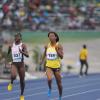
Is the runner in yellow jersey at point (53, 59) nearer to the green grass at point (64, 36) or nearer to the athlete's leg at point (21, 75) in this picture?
the athlete's leg at point (21, 75)

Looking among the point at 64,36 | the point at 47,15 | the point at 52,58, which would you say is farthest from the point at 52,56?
the point at 64,36

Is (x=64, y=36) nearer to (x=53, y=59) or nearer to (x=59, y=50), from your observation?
(x=53, y=59)

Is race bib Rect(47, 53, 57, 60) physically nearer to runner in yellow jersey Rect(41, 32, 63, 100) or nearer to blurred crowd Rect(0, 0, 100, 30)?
runner in yellow jersey Rect(41, 32, 63, 100)

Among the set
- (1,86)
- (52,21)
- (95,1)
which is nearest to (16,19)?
(52,21)

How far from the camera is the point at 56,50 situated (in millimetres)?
15281

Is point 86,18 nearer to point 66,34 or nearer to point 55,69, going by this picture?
point 66,34

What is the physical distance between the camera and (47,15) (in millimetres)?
38094

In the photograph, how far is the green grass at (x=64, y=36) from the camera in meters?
36.9

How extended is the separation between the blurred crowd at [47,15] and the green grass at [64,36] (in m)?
0.41

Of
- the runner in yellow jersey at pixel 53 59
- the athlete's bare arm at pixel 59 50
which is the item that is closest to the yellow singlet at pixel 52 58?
the runner in yellow jersey at pixel 53 59

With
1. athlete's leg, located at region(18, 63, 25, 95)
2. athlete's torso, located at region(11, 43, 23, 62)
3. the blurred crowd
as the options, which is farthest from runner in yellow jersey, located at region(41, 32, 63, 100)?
the blurred crowd

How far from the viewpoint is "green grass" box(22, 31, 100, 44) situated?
36.9 metres

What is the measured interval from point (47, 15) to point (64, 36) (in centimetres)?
185

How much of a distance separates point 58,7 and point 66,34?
2.11 meters
